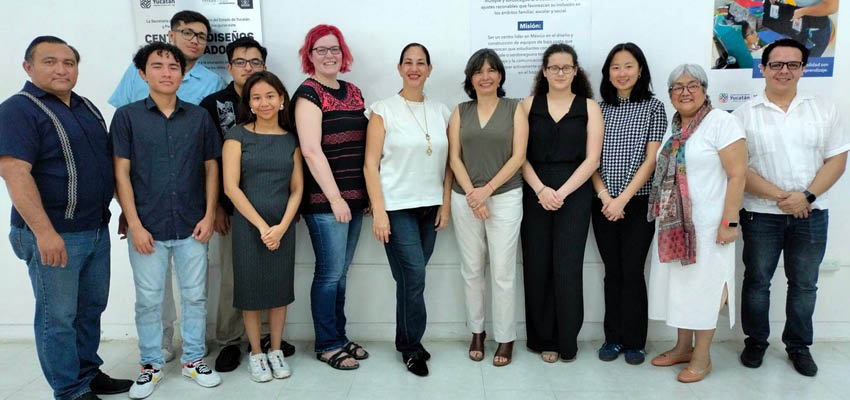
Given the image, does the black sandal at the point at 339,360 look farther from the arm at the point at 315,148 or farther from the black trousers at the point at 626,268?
the black trousers at the point at 626,268

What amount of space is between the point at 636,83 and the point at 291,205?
1836mm

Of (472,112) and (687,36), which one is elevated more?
(687,36)

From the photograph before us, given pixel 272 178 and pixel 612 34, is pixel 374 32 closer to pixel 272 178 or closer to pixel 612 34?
pixel 272 178

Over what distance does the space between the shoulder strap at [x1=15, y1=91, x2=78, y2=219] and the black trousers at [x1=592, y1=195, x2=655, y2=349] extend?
2.46 metres

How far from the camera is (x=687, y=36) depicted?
3.06 meters

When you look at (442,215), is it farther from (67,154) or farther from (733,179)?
(67,154)

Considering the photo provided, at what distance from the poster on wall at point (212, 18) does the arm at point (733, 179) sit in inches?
98.2

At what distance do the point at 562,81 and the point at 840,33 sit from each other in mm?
1665

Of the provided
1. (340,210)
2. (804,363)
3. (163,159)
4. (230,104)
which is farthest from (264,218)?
(804,363)

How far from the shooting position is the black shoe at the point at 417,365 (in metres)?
2.83

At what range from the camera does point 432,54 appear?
3.11 m

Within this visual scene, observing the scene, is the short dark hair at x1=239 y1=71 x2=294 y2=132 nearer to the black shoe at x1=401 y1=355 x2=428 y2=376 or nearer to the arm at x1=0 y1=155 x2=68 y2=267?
the arm at x1=0 y1=155 x2=68 y2=267

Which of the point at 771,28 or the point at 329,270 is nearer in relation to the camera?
the point at 329,270

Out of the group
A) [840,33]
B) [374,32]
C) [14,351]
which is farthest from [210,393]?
[840,33]
